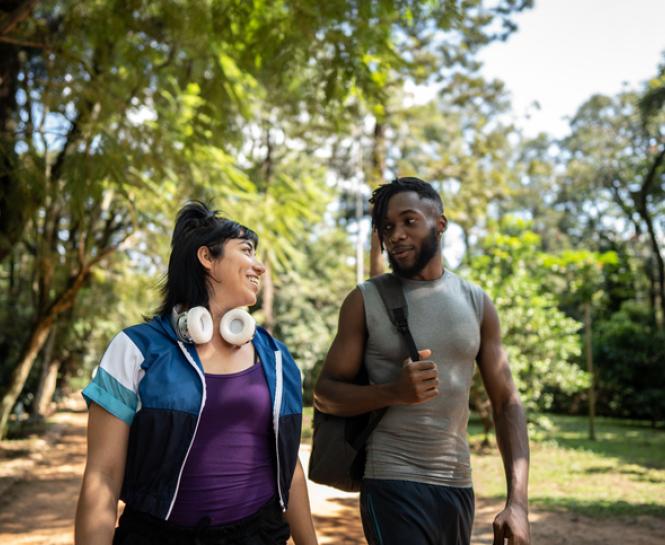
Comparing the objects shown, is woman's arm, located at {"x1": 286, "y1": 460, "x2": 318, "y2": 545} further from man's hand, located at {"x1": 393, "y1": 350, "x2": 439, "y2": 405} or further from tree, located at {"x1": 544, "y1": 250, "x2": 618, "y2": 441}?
tree, located at {"x1": 544, "y1": 250, "x2": 618, "y2": 441}

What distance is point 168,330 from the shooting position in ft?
7.46

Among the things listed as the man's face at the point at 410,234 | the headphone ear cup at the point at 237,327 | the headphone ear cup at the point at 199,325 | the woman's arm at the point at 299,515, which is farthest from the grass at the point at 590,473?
the headphone ear cup at the point at 199,325

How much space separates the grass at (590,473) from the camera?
950cm

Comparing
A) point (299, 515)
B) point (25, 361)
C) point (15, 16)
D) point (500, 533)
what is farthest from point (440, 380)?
point (25, 361)

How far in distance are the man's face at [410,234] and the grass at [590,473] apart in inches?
276

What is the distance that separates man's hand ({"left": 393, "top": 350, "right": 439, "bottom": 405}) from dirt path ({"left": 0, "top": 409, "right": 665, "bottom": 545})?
505 centimetres

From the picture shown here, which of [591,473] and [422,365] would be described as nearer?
[422,365]

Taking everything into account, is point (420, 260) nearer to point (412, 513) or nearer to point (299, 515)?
point (412, 513)

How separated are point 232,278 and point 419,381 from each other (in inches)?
28.7

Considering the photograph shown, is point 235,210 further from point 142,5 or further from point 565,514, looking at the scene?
point 565,514

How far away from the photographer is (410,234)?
9.84ft

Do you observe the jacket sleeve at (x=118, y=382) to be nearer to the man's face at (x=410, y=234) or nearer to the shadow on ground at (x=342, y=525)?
the man's face at (x=410, y=234)

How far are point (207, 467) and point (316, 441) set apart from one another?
32.5 inches

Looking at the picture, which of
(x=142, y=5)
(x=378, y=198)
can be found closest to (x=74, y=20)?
(x=142, y=5)
